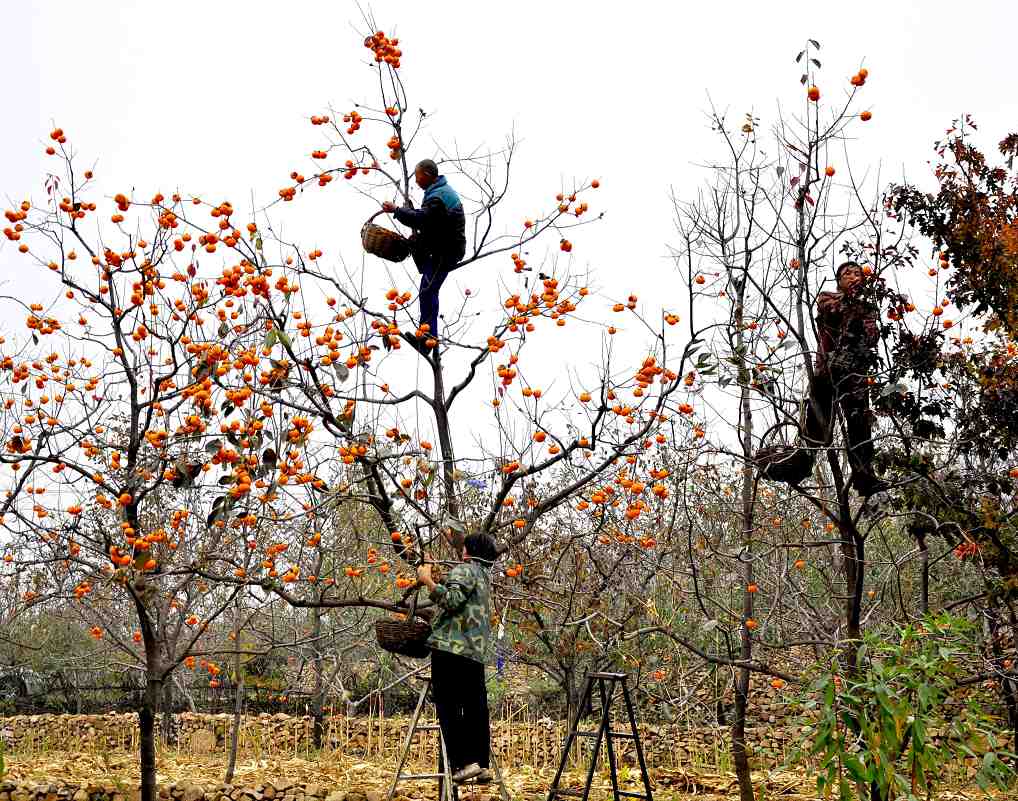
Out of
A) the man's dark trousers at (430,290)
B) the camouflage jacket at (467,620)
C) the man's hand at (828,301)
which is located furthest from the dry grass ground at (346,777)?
the man's hand at (828,301)

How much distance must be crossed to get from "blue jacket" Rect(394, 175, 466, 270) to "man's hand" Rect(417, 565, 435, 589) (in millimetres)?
1723

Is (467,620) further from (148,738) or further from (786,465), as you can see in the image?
(148,738)

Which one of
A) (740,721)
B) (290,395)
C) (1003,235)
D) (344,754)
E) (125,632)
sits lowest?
(344,754)

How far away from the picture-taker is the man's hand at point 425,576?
445 centimetres

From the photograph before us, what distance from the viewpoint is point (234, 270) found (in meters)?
4.41

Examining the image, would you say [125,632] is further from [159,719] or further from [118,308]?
[118,308]

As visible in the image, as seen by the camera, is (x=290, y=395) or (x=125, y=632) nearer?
(x=290, y=395)

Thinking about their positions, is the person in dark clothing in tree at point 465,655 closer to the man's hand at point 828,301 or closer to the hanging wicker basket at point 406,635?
the hanging wicker basket at point 406,635

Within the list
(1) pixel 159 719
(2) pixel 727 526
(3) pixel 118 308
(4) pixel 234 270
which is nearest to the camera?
(4) pixel 234 270

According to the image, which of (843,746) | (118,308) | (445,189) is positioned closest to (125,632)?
(118,308)

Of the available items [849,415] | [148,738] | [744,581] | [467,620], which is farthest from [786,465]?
[148,738]

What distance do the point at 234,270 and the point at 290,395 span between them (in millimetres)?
935

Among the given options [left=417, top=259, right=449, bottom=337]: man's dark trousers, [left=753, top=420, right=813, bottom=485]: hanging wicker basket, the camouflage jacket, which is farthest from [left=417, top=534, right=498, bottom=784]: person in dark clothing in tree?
[left=753, top=420, right=813, bottom=485]: hanging wicker basket

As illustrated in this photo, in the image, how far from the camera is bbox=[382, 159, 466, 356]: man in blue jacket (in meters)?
5.10
